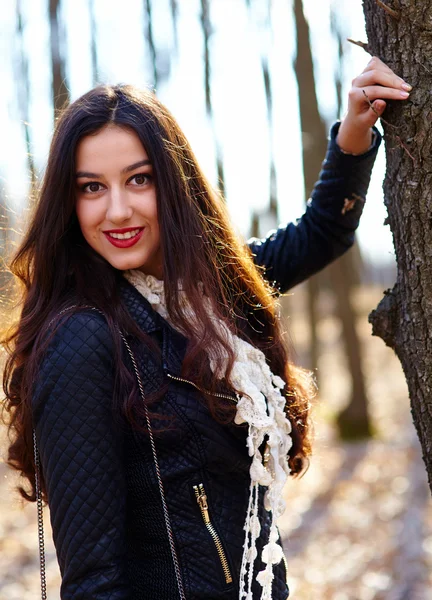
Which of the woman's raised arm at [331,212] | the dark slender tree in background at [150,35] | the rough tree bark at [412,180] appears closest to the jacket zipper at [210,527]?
the rough tree bark at [412,180]

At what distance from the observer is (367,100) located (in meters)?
2.19

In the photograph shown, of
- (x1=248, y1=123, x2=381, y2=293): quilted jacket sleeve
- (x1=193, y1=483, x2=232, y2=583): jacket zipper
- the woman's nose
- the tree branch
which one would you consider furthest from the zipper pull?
the tree branch

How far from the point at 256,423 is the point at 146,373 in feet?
1.16

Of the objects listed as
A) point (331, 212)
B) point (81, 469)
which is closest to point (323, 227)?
point (331, 212)

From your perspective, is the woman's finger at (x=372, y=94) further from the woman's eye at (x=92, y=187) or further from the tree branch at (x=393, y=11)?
the woman's eye at (x=92, y=187)

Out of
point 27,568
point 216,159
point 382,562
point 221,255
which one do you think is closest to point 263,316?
point 221,255

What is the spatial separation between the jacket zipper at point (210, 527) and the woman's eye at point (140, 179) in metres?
0.93

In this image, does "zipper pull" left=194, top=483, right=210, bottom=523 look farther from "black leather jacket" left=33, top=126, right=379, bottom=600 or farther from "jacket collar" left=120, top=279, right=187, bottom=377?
"jacket collar" left=120, top=279, right=187, bottom=377

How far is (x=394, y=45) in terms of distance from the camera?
2.11m

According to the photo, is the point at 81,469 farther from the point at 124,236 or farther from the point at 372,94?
the point at 372,94

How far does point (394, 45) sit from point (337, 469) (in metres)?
7.31

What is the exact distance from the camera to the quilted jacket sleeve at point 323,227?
2.61 m

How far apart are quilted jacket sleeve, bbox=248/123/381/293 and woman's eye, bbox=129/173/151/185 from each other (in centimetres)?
61

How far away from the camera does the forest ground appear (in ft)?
17.3
